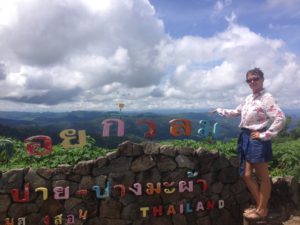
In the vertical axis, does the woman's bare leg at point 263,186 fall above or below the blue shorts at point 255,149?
below

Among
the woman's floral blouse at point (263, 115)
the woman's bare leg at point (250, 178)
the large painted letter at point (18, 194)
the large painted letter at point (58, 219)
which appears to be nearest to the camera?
the woman's floral blouse at point (263, 115)

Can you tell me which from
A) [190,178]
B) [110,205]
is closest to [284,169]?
[190,178]

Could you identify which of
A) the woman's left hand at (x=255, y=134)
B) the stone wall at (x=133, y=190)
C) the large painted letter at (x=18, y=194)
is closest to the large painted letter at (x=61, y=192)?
the stone wall at (x=133, y=190)

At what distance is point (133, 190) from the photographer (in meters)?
7.50

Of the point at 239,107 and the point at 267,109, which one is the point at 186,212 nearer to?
the point at 239,107

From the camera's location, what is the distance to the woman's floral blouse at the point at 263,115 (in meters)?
5.91

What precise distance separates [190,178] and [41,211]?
2860mm

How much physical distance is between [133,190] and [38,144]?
194 cm

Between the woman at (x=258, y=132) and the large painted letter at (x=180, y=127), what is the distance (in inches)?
65.2

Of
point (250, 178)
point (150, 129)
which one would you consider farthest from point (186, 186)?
point (250, 178)

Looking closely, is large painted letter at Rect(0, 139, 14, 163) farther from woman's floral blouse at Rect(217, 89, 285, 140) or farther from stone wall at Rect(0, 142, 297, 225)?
woman's floral blouse at Rect(217, 89, 285, 140)

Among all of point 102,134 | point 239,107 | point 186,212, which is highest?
point 239,107

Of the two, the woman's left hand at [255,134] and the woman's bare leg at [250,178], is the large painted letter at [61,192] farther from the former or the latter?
the woman's left hand at [255,134]

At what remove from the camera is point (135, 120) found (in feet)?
25.5
